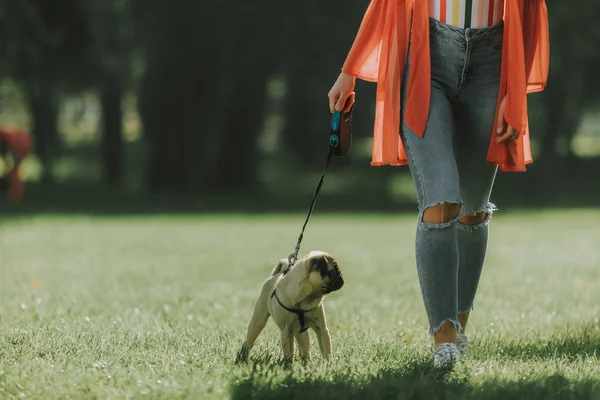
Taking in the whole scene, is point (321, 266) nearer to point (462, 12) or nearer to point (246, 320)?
point (462, 12)

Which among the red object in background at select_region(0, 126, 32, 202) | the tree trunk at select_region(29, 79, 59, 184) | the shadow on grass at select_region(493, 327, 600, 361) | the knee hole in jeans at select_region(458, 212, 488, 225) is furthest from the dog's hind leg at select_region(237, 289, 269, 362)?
the tree trunk at select_region(29, 79, 59, 184)

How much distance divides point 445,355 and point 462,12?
1.55 metres

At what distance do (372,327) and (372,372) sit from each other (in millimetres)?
1759

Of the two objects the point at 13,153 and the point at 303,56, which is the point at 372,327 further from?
the point at 303,56

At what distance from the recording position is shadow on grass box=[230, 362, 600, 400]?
378 cm

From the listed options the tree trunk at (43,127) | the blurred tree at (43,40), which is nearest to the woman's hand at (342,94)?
the blurred tree at (43,40)

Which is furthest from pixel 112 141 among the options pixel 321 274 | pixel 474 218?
pixel 321 274

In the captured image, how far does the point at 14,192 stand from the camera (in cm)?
1747

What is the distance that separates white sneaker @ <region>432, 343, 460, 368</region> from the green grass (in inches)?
2.4

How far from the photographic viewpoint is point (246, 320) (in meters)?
6.35

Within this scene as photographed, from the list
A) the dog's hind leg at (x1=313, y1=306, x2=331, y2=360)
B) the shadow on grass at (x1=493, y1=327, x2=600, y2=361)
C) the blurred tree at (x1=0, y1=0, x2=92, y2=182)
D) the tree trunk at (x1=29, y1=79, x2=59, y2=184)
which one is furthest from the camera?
the tree trunk at (x1=29, y1=79, x2=59, y2=184)

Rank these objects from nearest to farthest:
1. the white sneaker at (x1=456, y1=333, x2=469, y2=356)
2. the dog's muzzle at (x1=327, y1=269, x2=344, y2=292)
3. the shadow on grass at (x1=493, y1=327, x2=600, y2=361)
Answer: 1. the dog's muzzle at (x1=327, y1=269, x2=344, y2=292)
2. the white sneaker at (x1=456, y1=333, x2=469, y2=356)
3. the shadow on grass at (x1=493, y1=327, x2=600, y2=361)

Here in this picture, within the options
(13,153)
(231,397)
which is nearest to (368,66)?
(231,397)

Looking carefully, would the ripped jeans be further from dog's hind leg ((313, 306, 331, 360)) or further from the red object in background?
the red object in background
